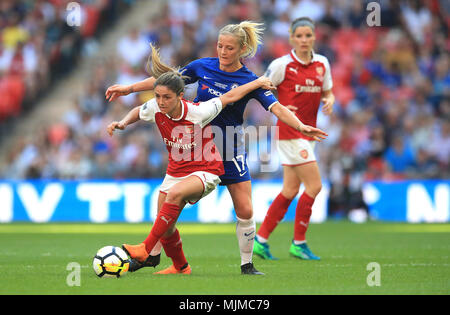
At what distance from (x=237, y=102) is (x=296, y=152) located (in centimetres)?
186

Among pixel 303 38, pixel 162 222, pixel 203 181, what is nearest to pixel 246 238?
pixel 203 181

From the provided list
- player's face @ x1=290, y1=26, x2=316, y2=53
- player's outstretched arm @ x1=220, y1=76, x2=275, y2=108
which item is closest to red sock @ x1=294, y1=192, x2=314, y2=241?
player's face @ x1=290, y1=26, x2=316, y2=53

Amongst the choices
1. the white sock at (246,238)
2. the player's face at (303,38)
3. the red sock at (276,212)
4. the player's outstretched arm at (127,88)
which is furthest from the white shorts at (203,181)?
the player's face at (303,38)

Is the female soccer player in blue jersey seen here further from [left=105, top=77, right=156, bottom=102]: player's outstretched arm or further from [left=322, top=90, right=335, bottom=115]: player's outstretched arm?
[left=322, top=90, right=335, bottom=115]: player's outstretched arm

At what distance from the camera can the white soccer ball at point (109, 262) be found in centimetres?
640

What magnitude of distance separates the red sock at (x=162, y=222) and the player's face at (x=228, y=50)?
4.79ft

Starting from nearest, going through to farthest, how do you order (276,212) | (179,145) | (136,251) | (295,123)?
(136,251)
(179,145)
(295,123)
(276,212)

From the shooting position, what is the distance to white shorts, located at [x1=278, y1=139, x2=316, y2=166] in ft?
28.6

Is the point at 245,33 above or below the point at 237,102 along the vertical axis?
above

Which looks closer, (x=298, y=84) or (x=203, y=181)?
(x=203, y=181)

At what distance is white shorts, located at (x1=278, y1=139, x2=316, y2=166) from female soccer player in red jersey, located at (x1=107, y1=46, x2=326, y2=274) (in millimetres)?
2019

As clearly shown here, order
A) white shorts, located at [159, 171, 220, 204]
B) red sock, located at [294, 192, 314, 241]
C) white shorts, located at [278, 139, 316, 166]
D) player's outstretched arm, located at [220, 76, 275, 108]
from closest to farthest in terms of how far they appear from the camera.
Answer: white shorts, located at [159, 171, 220, 204], player's outstretched arm, located at [220, 76, 275, 108], red sock, located at [294, 192, 314, 241], white shorts, located at [278, 139, 316, 166]

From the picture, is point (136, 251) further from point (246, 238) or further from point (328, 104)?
point (328, 104)

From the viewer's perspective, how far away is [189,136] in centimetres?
661
